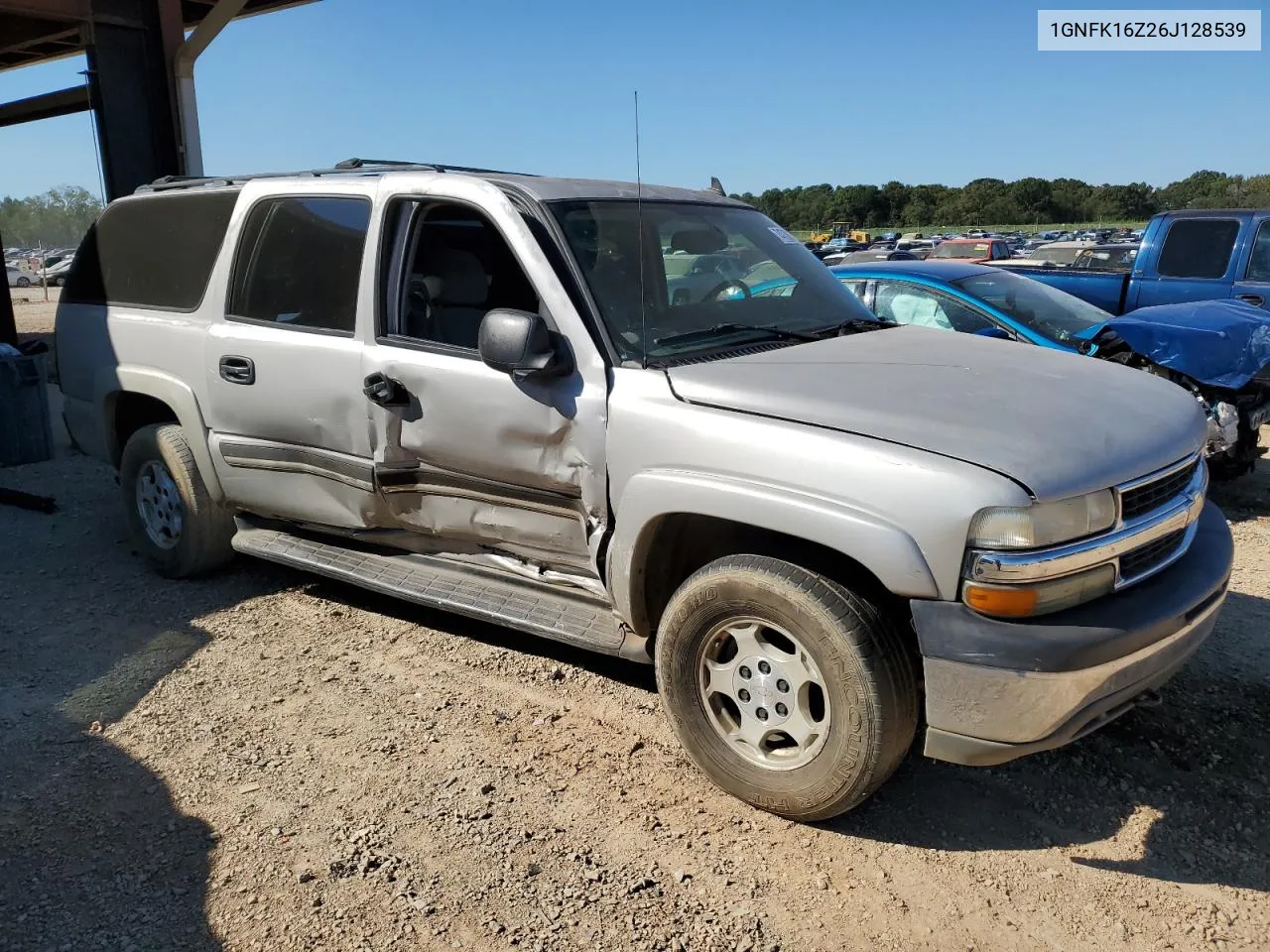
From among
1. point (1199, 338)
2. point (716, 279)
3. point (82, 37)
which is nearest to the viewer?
point (716, 279)

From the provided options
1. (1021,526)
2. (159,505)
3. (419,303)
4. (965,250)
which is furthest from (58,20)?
(965,250)

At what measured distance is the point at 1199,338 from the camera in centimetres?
619

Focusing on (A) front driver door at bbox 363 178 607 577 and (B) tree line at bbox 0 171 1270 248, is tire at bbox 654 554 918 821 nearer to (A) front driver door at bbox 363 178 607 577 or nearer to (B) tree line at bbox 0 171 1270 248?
(A) front driver door at bbox 363 178 607 577

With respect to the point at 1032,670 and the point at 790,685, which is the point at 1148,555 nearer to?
the point at 1032,670

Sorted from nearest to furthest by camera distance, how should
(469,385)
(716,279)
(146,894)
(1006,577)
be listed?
(1006,577)
(146,894)
(469,385)
(716,279)

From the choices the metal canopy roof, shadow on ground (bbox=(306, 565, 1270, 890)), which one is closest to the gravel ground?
shadow on ground (bbox=(306, 565, 1270, 890))

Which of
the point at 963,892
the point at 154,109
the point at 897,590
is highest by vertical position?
the point at 154,109

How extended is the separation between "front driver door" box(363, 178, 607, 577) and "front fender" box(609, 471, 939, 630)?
208mm

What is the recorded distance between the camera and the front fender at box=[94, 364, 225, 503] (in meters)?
4.68

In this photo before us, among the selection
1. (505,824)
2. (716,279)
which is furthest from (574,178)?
(505,824)

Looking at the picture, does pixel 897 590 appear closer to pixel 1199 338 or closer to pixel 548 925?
pixel 548 925

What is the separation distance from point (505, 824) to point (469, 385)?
155 centimetres

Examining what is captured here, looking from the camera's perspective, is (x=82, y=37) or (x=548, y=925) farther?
(x=82, y=37)

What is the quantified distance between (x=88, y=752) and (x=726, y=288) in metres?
2.97
